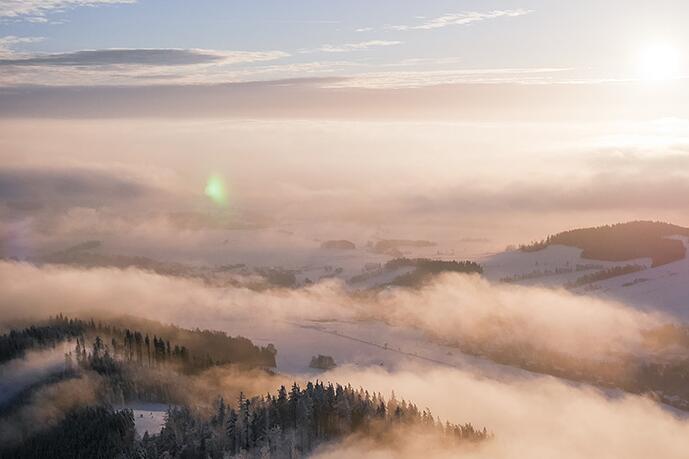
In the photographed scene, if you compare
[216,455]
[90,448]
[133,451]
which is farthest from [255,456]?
[90,448]

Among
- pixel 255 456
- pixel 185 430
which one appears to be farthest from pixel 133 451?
pixel 255 456

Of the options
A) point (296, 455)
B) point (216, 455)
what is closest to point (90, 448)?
point (216, 455)

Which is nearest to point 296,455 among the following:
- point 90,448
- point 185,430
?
point 185,430

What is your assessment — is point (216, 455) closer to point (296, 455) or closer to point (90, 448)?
point (296, 455)

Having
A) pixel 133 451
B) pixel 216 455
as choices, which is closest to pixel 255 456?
pixel 216 455

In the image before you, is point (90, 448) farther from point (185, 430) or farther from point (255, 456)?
point (255, 456)
